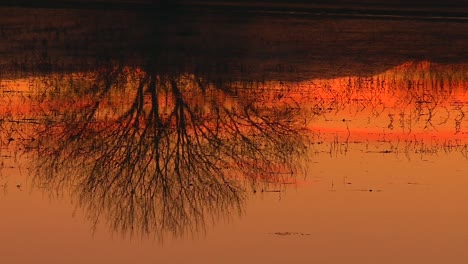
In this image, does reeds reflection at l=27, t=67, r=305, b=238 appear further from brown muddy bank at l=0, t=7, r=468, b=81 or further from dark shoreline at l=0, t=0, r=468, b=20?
dark shoreline at l=0, t=0, r=468, b=20

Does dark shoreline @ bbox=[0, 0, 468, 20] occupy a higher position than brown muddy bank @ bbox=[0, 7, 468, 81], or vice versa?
dark shoreline @ bbox=[0, 0, 468, 20]

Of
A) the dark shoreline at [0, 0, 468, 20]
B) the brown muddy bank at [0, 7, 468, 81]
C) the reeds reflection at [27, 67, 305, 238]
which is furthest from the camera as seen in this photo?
the dark shoreline at [0, 0, 468, 20]

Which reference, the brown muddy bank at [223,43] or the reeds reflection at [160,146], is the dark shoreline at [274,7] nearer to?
the brown muddy bank at [223,43]

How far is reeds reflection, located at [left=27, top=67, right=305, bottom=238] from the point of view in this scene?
16.8 meters

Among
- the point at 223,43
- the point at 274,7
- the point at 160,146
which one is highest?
the point at 274,7

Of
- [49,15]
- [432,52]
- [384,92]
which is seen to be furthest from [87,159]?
[49,15]

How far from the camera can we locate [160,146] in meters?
20.4

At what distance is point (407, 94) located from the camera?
26.8 metres

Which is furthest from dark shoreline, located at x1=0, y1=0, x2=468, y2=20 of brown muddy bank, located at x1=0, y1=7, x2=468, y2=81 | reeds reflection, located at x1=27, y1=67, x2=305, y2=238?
reeds reflection, located at x1=27, y1=67, x2=305, y2=238

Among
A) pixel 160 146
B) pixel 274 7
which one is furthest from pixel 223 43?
pixel 160 146

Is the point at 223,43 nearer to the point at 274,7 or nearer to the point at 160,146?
the point at 274,7

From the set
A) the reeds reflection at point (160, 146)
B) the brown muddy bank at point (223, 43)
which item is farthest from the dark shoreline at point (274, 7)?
the reeds reflection at point (160, 146)

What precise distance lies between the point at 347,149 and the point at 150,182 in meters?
3.92

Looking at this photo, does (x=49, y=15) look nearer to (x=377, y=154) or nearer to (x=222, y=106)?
(x=222, y=106)
